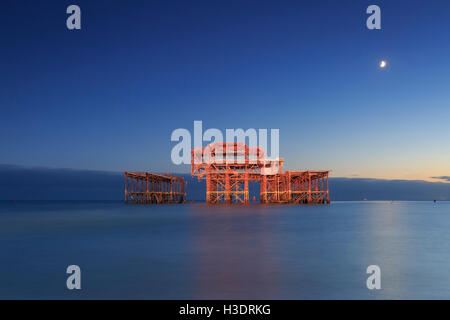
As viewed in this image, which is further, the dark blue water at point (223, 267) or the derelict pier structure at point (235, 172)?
the derelict pier structure at point (235, 172)

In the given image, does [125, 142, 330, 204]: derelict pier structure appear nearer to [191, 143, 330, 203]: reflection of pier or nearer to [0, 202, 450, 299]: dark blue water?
[191, 143, 330, 203]: reflection of pier

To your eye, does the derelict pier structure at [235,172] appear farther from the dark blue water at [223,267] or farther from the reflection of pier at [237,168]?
the dark blue water at [223,267]

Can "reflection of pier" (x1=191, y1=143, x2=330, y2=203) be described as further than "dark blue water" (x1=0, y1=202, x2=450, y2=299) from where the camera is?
Yes

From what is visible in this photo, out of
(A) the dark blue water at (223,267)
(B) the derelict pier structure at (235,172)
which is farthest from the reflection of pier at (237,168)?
(A) the dark blue water at (223,267)

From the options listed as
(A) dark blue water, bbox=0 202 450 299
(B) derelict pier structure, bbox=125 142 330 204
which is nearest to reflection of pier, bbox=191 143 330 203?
(B) derelict pier structure, bbox=125 142 330 204

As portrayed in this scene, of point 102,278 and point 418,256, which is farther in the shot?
point 418,256

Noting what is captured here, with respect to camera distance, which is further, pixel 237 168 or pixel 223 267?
pixel 237 168

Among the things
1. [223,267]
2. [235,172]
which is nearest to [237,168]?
[235,172]

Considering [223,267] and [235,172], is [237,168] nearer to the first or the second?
[235,172]
